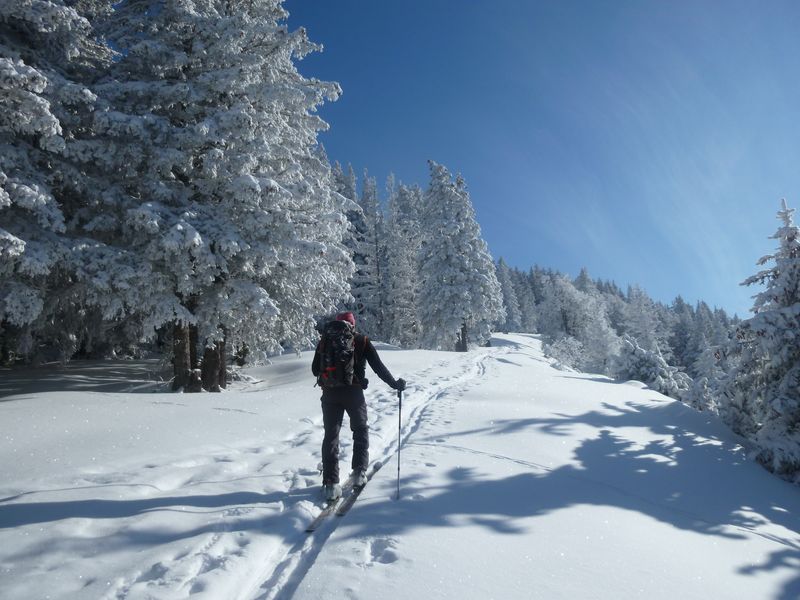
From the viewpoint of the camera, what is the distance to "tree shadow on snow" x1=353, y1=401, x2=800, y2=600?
4.80 m

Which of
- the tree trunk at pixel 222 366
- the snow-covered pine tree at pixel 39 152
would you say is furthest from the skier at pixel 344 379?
the tree trunk at pixel 222 366

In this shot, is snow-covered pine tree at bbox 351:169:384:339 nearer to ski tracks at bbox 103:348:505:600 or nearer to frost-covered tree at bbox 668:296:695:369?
ski tracks at bbox 103:348:505:600

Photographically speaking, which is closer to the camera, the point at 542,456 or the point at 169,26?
the point at 542,456

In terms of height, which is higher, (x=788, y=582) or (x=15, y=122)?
(x=15, y=122)

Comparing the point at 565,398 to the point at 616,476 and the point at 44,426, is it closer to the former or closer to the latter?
the point at 616,476

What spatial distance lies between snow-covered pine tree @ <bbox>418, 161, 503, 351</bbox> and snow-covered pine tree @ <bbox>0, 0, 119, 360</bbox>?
2452 cm

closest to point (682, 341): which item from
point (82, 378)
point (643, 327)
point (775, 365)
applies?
point (643, 327)

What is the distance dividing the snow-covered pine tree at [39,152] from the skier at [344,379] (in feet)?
23.1

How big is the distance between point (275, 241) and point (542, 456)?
27.3 ft

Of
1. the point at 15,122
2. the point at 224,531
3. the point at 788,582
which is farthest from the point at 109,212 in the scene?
the point at 788,582

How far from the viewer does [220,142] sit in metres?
11.1

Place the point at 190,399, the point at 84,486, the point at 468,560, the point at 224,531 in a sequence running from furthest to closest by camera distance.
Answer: the point at 190,399 < the point at 84,486 < the point at 224,531 < the point at 468,560

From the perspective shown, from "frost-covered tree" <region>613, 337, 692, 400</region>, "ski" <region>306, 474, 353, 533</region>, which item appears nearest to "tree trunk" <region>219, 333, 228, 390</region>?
"ski" <region>306, 474, 353, 533</region>

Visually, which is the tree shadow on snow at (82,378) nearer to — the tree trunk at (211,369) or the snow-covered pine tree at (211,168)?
the tree trunk at (211,369)
